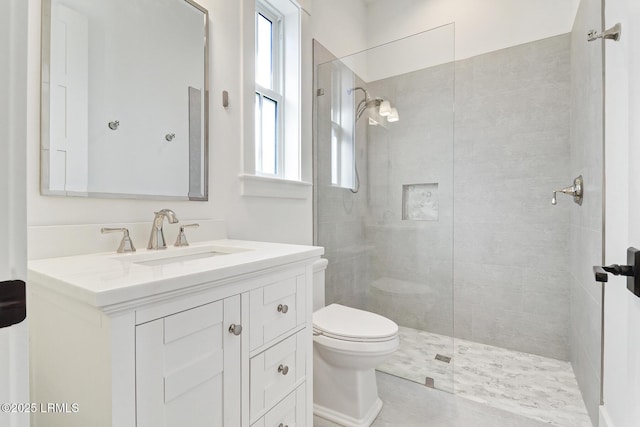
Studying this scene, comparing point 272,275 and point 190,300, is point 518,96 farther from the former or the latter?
point 190,300

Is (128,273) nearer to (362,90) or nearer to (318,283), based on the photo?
(318,283)

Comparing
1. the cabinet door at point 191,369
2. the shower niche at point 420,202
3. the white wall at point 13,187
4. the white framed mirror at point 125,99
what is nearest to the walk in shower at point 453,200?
the shower niche at point 420,202

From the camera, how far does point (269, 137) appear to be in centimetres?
196

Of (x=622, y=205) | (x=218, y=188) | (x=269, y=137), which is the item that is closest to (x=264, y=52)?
(x=269, y=137)

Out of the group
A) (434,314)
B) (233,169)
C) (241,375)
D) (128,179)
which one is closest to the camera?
(241,375)

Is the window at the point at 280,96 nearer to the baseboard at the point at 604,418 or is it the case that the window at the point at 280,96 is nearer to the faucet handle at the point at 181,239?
the faucet handle at the point at 181,239

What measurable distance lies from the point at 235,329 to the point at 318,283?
46.6 inches

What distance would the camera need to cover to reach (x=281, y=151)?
2.03 m

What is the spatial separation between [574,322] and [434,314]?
0.86m

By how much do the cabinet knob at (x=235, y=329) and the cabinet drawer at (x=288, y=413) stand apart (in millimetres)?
313

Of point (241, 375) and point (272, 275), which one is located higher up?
point (272, 275)

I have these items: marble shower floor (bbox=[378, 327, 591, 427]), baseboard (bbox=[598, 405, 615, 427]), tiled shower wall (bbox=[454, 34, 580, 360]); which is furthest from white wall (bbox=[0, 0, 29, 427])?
tiled shower wall (bbox=[454, 34, 580, 360])

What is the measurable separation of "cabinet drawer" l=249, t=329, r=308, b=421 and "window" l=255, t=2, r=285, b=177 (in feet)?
3.53

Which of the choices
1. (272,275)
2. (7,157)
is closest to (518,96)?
(272,275)
